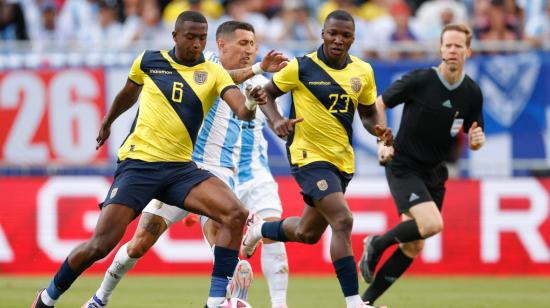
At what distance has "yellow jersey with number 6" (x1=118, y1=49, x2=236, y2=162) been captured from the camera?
373 inches

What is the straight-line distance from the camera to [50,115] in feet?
56.0

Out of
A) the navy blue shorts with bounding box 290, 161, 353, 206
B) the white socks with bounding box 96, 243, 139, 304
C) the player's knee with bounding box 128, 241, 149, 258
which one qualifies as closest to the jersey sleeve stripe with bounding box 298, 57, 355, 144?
the navy blue shorts with bounding box 290, 161, 353, 206

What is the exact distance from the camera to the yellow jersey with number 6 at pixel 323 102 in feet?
32.3

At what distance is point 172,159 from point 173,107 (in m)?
0.44

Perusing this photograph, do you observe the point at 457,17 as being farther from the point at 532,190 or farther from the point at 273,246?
the point at 273,246

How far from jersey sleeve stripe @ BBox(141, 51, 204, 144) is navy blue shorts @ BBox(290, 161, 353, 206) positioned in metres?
1.04

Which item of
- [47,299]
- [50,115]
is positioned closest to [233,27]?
[47,299]

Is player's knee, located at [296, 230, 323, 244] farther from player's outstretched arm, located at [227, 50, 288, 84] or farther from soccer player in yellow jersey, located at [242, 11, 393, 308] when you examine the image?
player's outstretched arm, located at [227, 50, 288, 84]

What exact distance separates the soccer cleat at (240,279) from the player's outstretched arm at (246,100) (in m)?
1.57

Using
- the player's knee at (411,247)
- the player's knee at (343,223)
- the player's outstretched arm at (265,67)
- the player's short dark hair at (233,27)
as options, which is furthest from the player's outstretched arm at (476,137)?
the player's short dark hair at (233,27)

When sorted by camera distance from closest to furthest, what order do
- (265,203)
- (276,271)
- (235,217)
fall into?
1. (235,217)
2. (276,271)
3. (265,203)

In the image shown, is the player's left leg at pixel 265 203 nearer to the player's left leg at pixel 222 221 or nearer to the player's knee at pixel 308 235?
the player's knee at pixel 308 235

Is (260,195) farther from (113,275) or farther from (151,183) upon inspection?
(151,183)

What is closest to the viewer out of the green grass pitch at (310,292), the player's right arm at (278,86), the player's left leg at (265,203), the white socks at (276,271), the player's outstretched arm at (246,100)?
the player's outstretched arm at (246,100)
